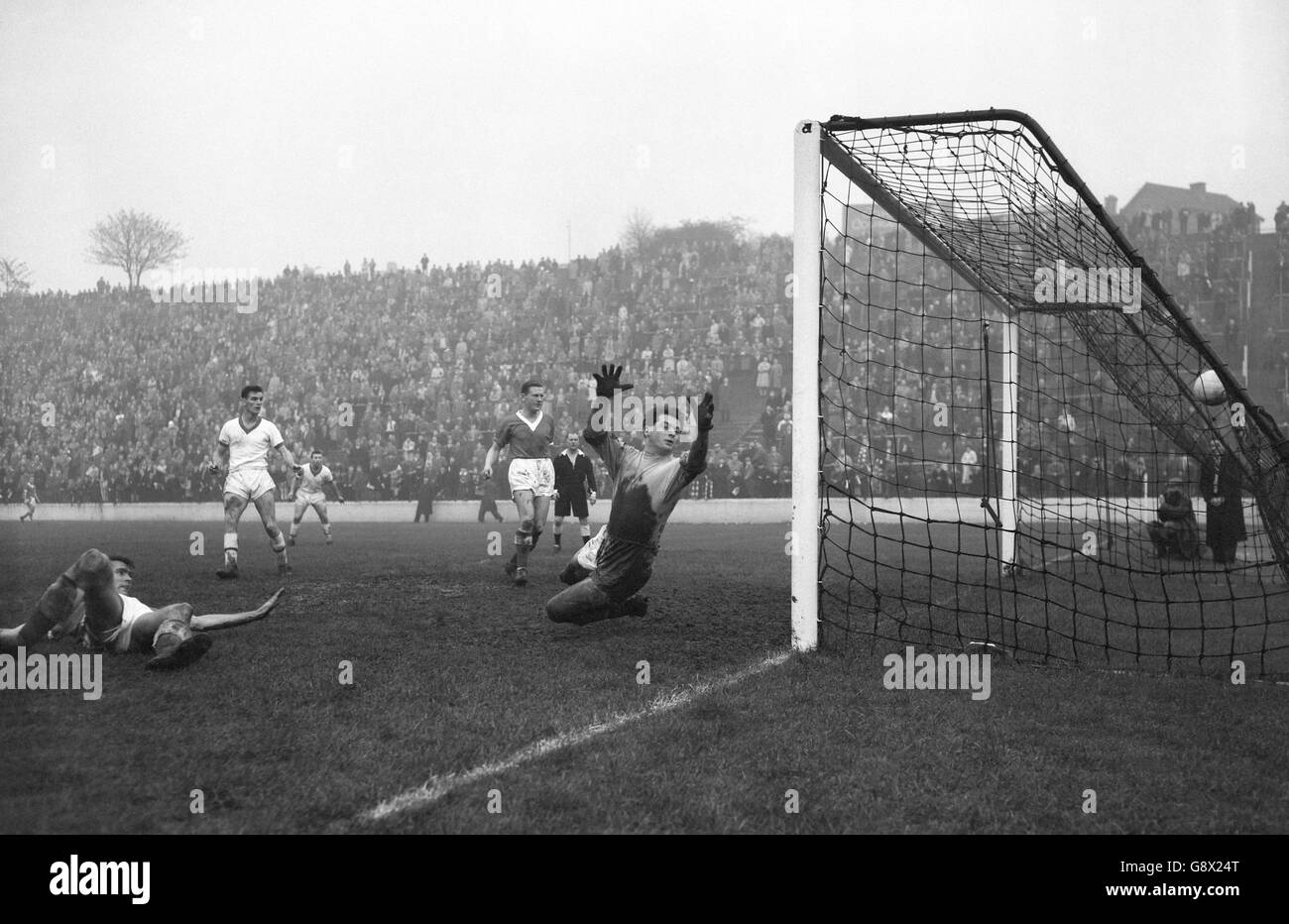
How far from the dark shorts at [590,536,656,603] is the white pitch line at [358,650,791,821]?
1.05m

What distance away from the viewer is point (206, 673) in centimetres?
496

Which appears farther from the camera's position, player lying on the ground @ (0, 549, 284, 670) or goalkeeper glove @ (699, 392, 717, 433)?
goalkeeper glove @ (699, 392, 717, 433)

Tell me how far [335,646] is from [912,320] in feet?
76.7

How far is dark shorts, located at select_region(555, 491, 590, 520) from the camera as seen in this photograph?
46.4 ft

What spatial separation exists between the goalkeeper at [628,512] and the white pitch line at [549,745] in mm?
1100

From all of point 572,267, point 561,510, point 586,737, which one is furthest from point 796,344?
point 572,267

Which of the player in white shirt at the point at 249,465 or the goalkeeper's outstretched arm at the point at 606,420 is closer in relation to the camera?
the goalkeeper's outstretched arm at the point at 606,420

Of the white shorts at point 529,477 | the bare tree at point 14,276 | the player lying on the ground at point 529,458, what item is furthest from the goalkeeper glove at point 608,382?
the bare tree at point 14,276

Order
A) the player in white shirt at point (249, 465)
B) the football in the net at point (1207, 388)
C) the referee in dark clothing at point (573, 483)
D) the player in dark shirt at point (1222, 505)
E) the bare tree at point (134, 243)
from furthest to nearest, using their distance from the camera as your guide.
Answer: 1. the bare tree at point (134, 243)
2. the referee in dark clothing at point (573, 483)
3. the player in white shirt at point (249, 465)
4. the player in dark shirt at point (1222, 505)
5. the football in the net at point (1207, 388)

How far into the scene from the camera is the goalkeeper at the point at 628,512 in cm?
605

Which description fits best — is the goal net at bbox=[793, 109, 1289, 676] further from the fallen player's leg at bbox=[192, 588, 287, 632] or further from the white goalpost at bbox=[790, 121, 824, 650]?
the fallen player's leg at bbox=[192, 588, 287, 632]

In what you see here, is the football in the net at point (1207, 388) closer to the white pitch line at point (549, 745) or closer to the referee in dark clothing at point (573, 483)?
the white pitch line at point (549, 745)

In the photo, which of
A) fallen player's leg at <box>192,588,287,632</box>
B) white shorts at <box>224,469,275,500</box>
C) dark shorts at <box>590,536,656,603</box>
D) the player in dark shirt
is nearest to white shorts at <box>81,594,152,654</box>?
fallen player's leg at <box>192,588,287,632</box>
